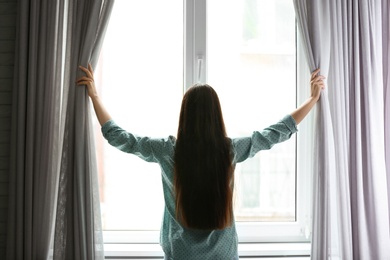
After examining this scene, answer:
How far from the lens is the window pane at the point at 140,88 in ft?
7.67

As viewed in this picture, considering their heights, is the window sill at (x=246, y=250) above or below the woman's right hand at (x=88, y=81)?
below

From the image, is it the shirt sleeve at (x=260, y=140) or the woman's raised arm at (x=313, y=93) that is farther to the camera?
the woman's raised arm at (x=313, y=93)

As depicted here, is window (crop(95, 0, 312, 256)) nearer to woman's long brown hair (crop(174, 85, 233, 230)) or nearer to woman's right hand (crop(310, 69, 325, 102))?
woman's right hand (crop(310, 69, 325, 102))

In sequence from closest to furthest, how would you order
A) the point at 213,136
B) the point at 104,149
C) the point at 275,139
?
1. the point at 213,136
2. the point at 275,139
3. the point at 104,149

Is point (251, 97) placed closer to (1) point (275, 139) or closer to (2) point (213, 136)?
(1) point (275, 139)

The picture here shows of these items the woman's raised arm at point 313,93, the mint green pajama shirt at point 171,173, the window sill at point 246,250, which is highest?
the woman's raised arm at point 313,93

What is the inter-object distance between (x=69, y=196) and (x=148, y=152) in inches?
18.0

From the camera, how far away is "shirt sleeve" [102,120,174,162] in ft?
6.01

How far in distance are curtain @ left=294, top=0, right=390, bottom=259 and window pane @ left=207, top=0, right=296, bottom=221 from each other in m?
0.27

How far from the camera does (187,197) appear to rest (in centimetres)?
175

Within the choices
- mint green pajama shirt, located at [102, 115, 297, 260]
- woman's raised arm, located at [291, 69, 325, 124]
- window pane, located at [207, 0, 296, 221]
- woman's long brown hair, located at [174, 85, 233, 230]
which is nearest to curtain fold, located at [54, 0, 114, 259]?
mint green pajama shirt, located at [102, 115, 297, 260]

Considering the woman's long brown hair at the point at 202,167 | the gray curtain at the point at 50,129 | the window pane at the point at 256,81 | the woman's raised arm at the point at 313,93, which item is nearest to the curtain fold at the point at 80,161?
the gray curtain at the point at 50,129

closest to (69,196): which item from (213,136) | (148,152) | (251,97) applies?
(148,152)

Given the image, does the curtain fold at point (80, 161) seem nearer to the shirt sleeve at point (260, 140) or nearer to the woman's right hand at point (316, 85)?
the shirt sleeve at point (260, 140)
